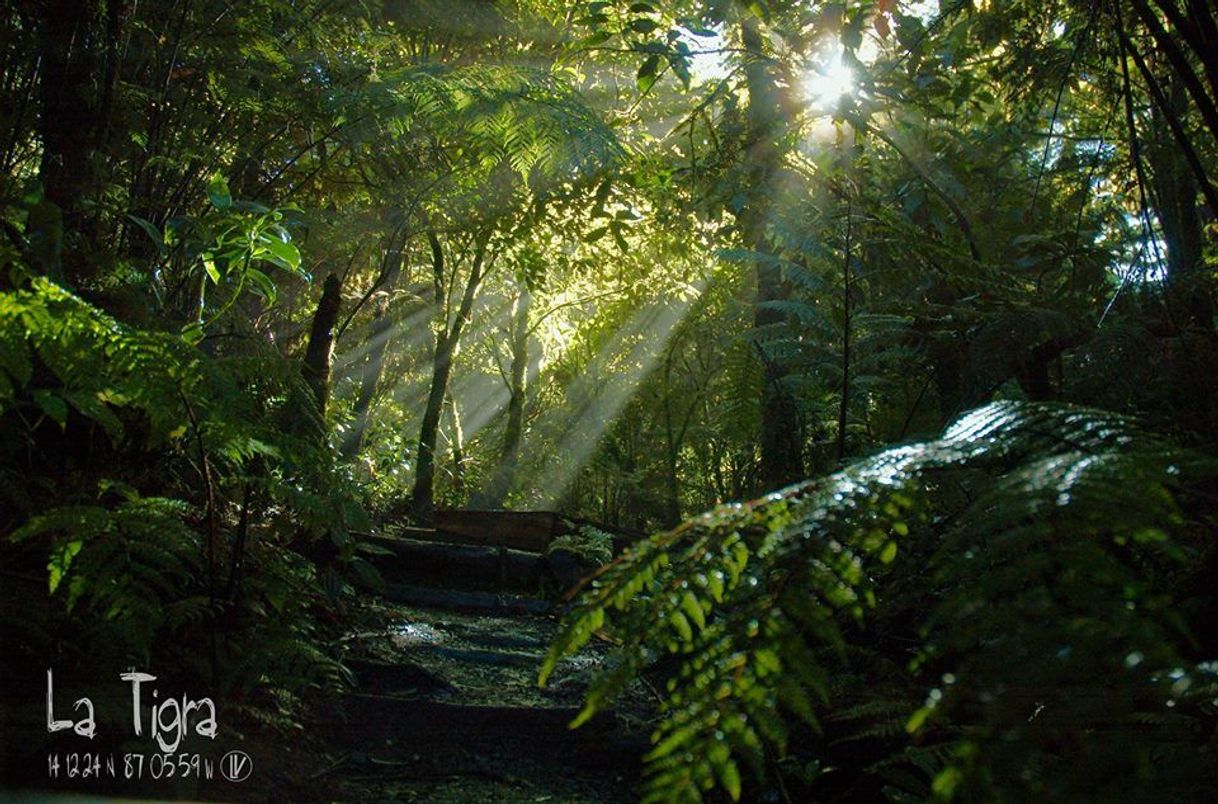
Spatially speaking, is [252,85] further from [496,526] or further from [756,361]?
[496,526]

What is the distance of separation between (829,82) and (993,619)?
128 inches

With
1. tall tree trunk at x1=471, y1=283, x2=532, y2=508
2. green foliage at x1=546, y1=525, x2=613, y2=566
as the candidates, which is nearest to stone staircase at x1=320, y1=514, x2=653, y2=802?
green foliage at x1=546, y1=525, x2=613, y2=566

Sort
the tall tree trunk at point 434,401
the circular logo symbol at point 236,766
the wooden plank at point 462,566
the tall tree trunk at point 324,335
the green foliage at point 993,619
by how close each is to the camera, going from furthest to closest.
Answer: the tall tree trunk at point 434,401, the wooden plank at point 462,566, the tall tree trunk at point 324,335, the circular logo symbol at point 236,766, the green foliage at point 993,619

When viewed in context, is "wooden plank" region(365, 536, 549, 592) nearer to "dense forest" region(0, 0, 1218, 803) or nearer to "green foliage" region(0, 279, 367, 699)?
"dense forest" region(0, 0, 1218, 803)

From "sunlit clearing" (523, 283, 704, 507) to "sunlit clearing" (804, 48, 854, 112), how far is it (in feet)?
36.3

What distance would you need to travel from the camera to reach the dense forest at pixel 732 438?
79 centimetres

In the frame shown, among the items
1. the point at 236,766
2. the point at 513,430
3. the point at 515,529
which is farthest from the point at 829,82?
the point at 513,430

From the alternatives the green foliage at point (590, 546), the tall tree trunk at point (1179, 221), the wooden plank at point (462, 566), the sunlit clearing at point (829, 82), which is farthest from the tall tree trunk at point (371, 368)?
the tall tree trunk at point (1179, 221)

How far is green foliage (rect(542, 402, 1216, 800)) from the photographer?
60 cm

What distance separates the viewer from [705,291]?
1460 centimetres

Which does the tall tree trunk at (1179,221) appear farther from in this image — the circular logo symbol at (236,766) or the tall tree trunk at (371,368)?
the tall tree trunk at (371,368)

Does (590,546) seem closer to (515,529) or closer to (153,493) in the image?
(515,529)

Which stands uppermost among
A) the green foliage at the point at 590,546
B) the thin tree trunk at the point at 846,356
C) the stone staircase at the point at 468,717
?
the thin tree trunk at the point at 846,356

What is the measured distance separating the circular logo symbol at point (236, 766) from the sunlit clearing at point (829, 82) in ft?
9.62
